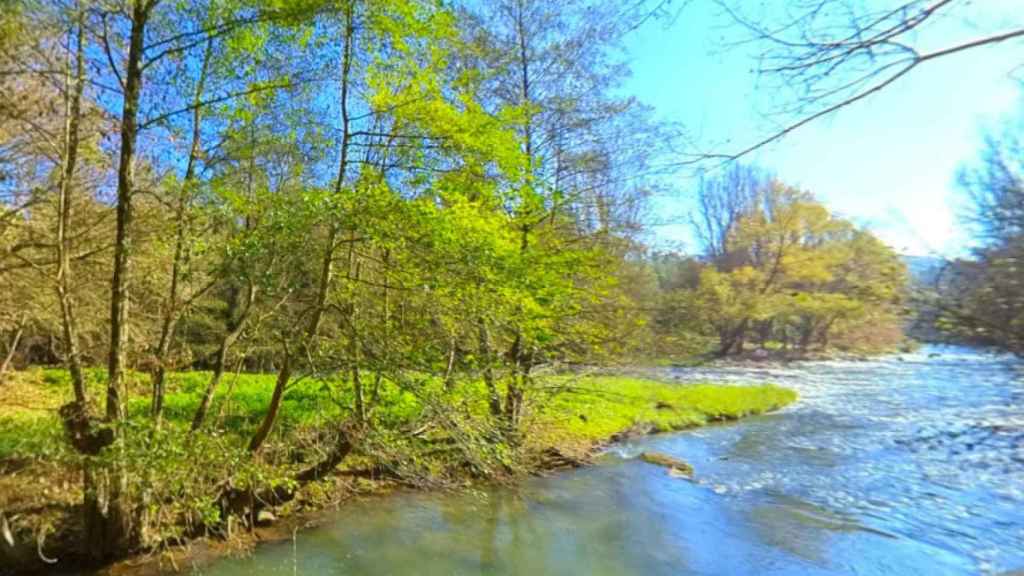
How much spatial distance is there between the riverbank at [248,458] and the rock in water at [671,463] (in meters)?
2.17

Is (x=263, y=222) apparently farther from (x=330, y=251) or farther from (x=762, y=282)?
(x=762, y=282)

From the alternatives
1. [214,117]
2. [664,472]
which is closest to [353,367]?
[214,117]

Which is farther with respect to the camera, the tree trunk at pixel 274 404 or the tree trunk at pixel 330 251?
the tree trunk at pixel 274 404

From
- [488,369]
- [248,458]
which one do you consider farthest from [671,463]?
[248,458]

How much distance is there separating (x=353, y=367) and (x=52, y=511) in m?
3.28

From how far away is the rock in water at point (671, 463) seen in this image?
10383 mm

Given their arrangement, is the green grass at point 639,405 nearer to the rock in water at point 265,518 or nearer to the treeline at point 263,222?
the treeline at point 263,222

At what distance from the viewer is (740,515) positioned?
8.30m

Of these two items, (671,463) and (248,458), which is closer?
(248,458)

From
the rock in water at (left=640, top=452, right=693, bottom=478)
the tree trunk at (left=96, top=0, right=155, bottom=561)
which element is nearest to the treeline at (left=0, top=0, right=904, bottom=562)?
the tree trunk at (left=96, top=0, right=155, bottom=561)

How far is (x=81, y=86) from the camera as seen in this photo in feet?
17.5

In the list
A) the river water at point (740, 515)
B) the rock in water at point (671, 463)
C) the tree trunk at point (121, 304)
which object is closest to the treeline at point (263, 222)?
the tree trunk at point (121, 304)

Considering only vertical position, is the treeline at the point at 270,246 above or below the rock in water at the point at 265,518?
above

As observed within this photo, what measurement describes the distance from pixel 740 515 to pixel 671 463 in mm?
2601
